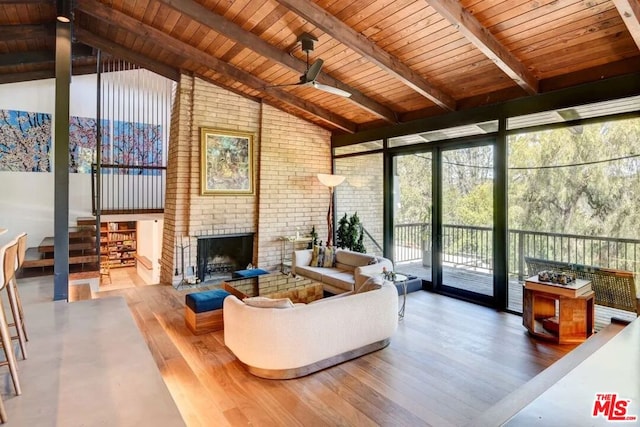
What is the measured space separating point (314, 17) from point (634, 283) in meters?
4.29

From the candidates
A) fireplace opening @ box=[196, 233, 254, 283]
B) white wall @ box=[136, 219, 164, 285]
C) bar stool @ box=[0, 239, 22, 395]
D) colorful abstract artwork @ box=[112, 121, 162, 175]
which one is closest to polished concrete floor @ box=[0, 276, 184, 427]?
bar stool @ box=[0, 239, 22, 395]

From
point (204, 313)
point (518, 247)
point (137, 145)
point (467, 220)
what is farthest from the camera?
point (137, 145)

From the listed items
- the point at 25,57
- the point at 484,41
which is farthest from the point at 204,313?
the point at 25,57

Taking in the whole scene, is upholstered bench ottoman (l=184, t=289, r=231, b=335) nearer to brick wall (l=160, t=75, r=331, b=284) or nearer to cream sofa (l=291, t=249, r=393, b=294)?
cream sofa (l=291, t=249, r=393, b=294)

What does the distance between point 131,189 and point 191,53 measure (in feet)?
12.2

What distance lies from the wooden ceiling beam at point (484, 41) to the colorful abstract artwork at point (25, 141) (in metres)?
7.00

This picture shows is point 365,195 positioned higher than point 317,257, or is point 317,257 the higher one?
point 365,195

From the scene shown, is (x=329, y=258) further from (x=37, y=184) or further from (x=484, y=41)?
(x=37, y=184)

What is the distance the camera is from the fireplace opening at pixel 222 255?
20.6ft

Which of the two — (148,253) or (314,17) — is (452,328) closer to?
(314,17)

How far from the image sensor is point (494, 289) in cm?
482

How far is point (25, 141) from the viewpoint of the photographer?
6.36 meters

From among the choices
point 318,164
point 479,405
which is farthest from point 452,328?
point 318,164

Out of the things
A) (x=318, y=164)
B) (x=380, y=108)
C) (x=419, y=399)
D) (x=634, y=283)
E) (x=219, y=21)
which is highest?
(x=219, y=21)
